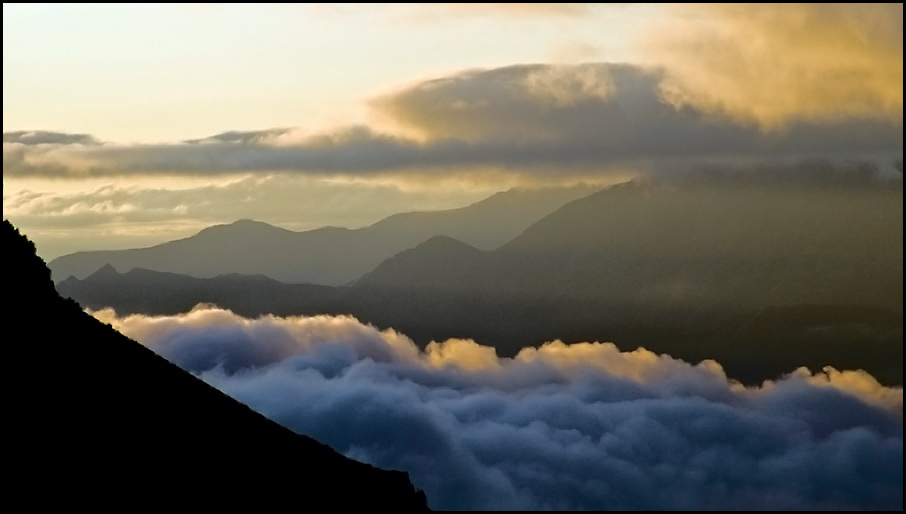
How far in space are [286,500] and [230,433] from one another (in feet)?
46.8

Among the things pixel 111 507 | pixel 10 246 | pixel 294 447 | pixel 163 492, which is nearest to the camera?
pixel 111 507

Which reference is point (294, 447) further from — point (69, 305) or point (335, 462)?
point (69, 305)

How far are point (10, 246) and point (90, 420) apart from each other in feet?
98.2

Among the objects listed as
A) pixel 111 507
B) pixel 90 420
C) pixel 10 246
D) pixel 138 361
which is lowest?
pixel 111 507

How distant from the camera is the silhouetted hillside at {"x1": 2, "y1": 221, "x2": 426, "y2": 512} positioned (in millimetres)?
116938

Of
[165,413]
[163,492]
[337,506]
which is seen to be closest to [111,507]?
[163,492]

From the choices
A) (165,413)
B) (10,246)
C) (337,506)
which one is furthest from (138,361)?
(337,506)

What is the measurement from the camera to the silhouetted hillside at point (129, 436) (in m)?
117

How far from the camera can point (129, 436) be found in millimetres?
128375

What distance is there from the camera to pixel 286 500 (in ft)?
456

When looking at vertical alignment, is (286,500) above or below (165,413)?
below

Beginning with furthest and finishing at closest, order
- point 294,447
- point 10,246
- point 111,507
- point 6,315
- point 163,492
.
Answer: point 294,447 < point 10,246 < point 6,315 < point 163,492 < point 111,507

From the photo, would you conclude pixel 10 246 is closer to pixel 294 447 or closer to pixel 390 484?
pixel 294 447

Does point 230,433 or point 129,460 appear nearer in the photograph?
point 129,460
